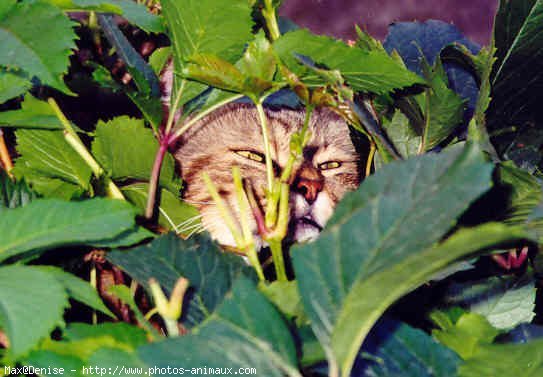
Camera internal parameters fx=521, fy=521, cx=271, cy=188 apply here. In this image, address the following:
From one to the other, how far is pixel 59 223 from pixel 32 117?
123mm

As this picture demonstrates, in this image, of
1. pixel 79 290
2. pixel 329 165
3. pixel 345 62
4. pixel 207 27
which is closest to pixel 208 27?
pixel 207 27

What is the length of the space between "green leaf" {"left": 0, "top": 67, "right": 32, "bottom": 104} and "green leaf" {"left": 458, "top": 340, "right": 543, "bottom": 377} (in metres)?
0.32

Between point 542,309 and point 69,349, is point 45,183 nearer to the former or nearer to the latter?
point 69,349

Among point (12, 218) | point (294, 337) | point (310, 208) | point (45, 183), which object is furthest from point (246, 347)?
point (310, 208)

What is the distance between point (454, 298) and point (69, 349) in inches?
9.9

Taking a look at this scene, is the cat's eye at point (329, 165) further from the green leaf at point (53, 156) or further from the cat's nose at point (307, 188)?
the green leaf at point (53, 156)

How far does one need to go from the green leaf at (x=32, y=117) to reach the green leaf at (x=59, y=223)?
0.10 metres

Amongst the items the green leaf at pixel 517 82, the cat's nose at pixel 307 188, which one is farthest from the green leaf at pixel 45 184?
the cat's nose at pixel 307 188

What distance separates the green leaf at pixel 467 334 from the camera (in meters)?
0.30

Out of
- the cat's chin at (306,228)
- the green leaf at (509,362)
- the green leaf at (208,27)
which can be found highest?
the green leaf at (208,27)

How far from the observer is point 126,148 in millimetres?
404

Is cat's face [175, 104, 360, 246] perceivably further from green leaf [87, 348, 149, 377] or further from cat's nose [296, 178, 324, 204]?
green leaf [87, 348, 149, 377]

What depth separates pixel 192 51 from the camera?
0.39 m

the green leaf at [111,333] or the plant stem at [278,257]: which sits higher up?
the plant stem at [278,257]
